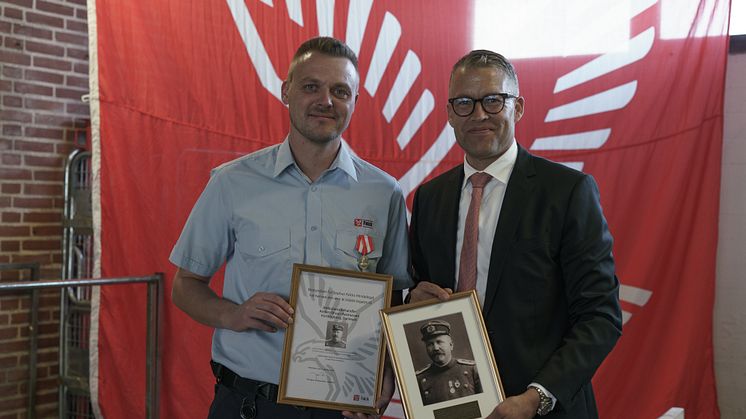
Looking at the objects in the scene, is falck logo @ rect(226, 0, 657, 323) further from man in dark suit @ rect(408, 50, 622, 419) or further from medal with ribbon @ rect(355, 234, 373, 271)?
medal with ribbon @ rect(355, 234, 373, 271)

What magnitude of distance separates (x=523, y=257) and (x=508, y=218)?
10cm

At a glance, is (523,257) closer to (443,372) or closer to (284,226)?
(443,372)

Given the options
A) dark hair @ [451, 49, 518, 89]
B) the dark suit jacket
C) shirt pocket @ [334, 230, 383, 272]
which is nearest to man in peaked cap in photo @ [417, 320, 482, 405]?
the dark suit jacket

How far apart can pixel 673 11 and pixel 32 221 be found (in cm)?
355

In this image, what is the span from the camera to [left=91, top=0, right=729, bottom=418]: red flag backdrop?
330 centimetres

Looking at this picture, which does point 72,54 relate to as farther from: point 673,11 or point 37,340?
point 673,11

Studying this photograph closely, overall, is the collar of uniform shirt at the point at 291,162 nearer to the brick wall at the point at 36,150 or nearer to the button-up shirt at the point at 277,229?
the button-up shirt at the point at 277,229

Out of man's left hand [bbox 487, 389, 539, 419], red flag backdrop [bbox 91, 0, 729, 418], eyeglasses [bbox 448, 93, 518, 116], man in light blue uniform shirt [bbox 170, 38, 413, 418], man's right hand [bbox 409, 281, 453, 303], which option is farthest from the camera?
red flag backdrop [bbox 91, 0, 729, 418]

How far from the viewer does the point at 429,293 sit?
1.80 meters

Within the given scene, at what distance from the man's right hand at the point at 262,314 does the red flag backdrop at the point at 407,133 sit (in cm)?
194

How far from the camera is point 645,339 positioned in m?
3.38

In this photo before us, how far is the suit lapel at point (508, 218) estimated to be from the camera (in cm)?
178

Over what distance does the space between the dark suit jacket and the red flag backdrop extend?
1.68m

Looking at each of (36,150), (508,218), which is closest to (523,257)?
(508,218)
